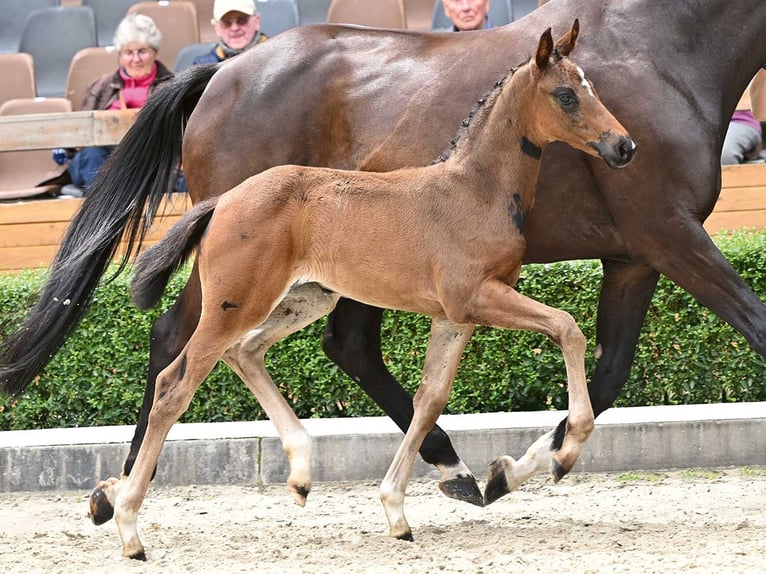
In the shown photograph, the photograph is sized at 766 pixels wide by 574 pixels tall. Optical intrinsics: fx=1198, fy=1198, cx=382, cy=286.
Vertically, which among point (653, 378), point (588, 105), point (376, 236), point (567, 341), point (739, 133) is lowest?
point (653, 378)

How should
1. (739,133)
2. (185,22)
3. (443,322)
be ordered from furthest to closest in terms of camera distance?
(185,22), (739,133), (443,322)

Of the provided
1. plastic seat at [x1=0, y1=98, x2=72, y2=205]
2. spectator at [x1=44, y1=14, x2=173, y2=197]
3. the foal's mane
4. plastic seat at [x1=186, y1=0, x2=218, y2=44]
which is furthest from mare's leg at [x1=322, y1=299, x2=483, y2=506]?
plastic seat at [x1=186, y1=0, x2=218, y2=44]

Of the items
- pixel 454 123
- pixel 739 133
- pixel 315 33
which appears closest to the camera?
pixel 454 123

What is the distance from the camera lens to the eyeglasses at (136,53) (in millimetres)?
7402

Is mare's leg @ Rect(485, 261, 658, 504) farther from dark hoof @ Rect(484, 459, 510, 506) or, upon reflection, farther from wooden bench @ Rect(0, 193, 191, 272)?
wooden bench @ Rect(0, 193, 191, 272)

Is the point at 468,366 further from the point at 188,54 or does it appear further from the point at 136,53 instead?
the point at 188,54

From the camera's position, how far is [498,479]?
4188 mm

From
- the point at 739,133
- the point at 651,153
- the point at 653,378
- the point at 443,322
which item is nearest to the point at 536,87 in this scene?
the point at 651,153

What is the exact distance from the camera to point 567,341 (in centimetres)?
365

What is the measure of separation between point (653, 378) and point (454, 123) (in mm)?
1983

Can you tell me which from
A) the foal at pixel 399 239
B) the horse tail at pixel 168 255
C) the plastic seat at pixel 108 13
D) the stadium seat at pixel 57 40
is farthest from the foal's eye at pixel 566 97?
the plastic seat at pixel 108 13

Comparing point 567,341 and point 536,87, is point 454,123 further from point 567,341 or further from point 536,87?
point 567,341

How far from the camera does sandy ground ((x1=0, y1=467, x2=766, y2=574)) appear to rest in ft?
12.3

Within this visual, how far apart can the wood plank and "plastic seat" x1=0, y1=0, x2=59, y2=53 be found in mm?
2945
